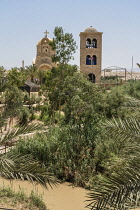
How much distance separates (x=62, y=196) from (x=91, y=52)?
2227cm

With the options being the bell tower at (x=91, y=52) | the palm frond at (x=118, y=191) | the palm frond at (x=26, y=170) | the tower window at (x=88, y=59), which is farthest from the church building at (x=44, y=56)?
the palm frond at (x=118, y=191)

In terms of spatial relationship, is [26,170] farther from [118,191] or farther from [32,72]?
[32,72]

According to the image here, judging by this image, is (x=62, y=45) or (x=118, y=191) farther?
(x=62, y=45)

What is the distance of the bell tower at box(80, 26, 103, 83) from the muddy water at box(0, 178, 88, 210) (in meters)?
19.9

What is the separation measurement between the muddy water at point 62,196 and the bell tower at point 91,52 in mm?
19945

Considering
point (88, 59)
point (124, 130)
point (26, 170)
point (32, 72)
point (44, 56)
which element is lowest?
point (26, 170)

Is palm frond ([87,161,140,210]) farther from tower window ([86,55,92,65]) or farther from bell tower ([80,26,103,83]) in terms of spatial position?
tower window ([86,55,92,65])

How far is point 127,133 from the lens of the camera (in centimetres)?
458

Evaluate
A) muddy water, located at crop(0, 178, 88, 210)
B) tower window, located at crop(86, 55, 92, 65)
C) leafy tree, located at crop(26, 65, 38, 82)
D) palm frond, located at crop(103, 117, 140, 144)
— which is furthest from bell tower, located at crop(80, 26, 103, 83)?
palm frond, located at crop(103, 117, 140, 144)

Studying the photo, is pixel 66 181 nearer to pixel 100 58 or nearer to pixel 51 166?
pixel 51 166

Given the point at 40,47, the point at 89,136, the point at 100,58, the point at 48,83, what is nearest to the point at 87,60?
the point at 100,58

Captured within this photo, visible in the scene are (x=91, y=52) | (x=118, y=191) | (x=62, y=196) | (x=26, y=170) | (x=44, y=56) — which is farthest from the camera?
(x=44, y=56)

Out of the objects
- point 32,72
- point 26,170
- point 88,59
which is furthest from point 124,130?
point 32,72

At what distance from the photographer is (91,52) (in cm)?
2881
